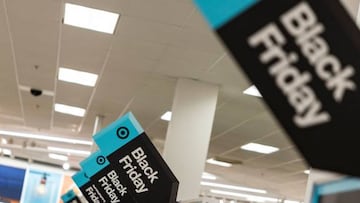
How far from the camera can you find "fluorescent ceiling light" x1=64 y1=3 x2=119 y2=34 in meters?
5.12

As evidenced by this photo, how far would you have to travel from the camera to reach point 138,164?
8.68 ft

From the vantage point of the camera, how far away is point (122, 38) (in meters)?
5.73

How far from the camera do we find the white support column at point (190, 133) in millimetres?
6645

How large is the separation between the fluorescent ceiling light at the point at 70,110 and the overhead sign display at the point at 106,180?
6936mm

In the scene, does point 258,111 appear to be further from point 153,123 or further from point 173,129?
point 153,123

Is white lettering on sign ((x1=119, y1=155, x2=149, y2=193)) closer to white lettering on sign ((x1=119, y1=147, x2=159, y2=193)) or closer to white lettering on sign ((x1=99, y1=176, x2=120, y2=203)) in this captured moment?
white lettering on sign ((x1=119, y1=147, x2=159, y2=193))

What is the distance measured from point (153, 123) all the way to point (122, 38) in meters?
4.83

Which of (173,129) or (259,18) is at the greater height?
(173,129)

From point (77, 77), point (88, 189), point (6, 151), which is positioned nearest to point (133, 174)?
point (88, 189)

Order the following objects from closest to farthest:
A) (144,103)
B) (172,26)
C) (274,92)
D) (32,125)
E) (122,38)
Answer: (274,92) < (172,26) < (122,38) < (144,103) < (32,125)

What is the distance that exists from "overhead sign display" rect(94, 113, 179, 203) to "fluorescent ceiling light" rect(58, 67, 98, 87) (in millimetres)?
4777

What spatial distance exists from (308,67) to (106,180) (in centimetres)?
215

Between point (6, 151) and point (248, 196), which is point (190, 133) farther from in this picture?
point (248, 196)

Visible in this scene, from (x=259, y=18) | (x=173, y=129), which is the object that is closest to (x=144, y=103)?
(x=173, y=129)
